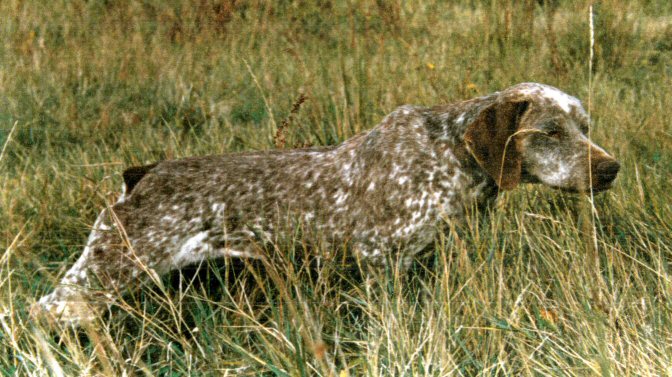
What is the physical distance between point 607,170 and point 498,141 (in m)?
0.45

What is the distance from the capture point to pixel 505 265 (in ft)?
11.6

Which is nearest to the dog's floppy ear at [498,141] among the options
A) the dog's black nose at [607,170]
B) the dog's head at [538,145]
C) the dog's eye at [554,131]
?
the dog's head at [538,145]

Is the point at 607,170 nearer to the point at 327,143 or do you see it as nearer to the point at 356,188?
the point at 356,188

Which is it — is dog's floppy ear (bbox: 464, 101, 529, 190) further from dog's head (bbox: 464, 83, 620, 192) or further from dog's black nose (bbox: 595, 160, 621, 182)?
dog's black nose (bbox: 595, 160, 621, 182)

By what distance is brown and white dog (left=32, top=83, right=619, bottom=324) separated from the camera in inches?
135

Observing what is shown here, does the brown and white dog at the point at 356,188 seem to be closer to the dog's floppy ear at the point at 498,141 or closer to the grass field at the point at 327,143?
the dog's floppy ear at the point at 498,141

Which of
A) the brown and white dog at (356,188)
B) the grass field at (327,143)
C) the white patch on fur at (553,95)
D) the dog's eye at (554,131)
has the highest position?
the white patch on fur at (553,95)

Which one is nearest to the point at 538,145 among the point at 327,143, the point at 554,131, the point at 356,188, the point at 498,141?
the point at 554,131

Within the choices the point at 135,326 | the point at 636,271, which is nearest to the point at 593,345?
the point at 636,271

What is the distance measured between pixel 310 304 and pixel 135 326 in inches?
32.6

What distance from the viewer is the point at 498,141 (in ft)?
11.3

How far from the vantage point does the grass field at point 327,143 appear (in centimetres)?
294

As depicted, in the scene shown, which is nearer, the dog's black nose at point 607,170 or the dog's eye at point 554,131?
the dog's black nose at point 607,170

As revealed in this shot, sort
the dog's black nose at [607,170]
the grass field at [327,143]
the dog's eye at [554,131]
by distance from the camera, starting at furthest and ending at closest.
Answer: the dog's eye at [554,131] < the dog's black nose at [607,170] < the grass field at [327,143]
